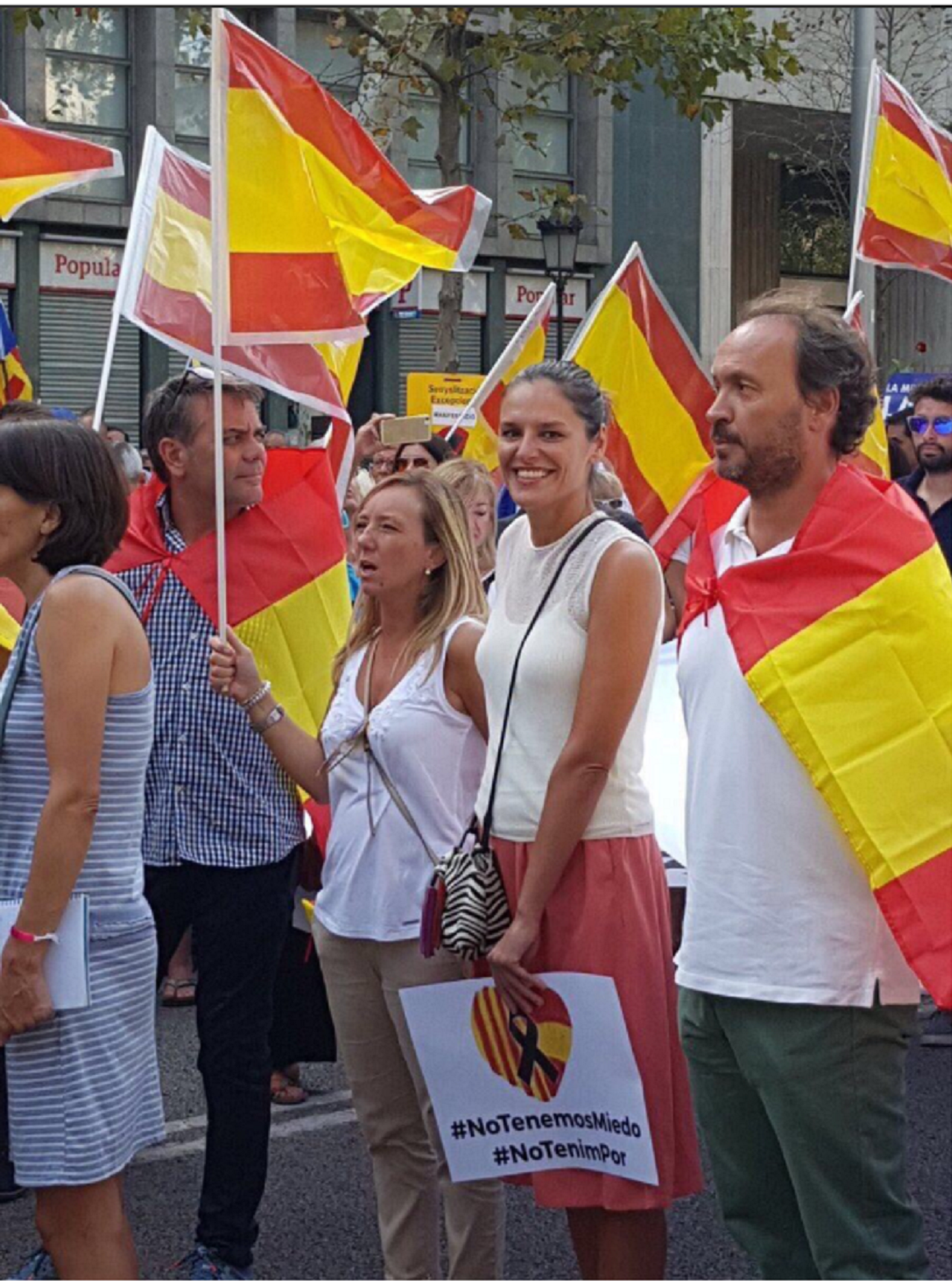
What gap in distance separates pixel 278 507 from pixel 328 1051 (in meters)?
1.34

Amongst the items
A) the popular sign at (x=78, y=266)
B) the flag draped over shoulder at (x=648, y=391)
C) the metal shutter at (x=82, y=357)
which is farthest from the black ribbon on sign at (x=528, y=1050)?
the popular sign at (x=78, y=266)

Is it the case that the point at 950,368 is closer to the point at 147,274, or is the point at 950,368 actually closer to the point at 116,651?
the point at 147,274

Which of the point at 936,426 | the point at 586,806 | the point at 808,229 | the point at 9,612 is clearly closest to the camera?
the point at 586,806

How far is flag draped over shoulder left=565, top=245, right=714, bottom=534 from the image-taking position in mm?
7648

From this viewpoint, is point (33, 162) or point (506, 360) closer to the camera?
point (33, 162)

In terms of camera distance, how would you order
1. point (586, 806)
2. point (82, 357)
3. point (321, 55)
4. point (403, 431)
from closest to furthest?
point (586, 806), point (403, 431), point (82, 357), point (321, 55)

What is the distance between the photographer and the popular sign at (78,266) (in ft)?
81.6

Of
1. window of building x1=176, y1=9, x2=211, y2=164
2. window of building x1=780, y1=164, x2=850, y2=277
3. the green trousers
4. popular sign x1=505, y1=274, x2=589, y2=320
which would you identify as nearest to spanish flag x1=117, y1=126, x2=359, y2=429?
the green trousers

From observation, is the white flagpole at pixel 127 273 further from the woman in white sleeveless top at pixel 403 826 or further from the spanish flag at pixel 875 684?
the spanish flag at pixel 875 684

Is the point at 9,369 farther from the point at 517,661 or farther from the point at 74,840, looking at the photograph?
the point at 74,840

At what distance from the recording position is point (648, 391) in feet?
25.5

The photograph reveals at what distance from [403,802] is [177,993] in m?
3.37

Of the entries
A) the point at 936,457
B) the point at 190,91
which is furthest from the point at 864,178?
the point at 190,91

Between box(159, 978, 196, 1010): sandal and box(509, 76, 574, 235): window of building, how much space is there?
73.4 feet
